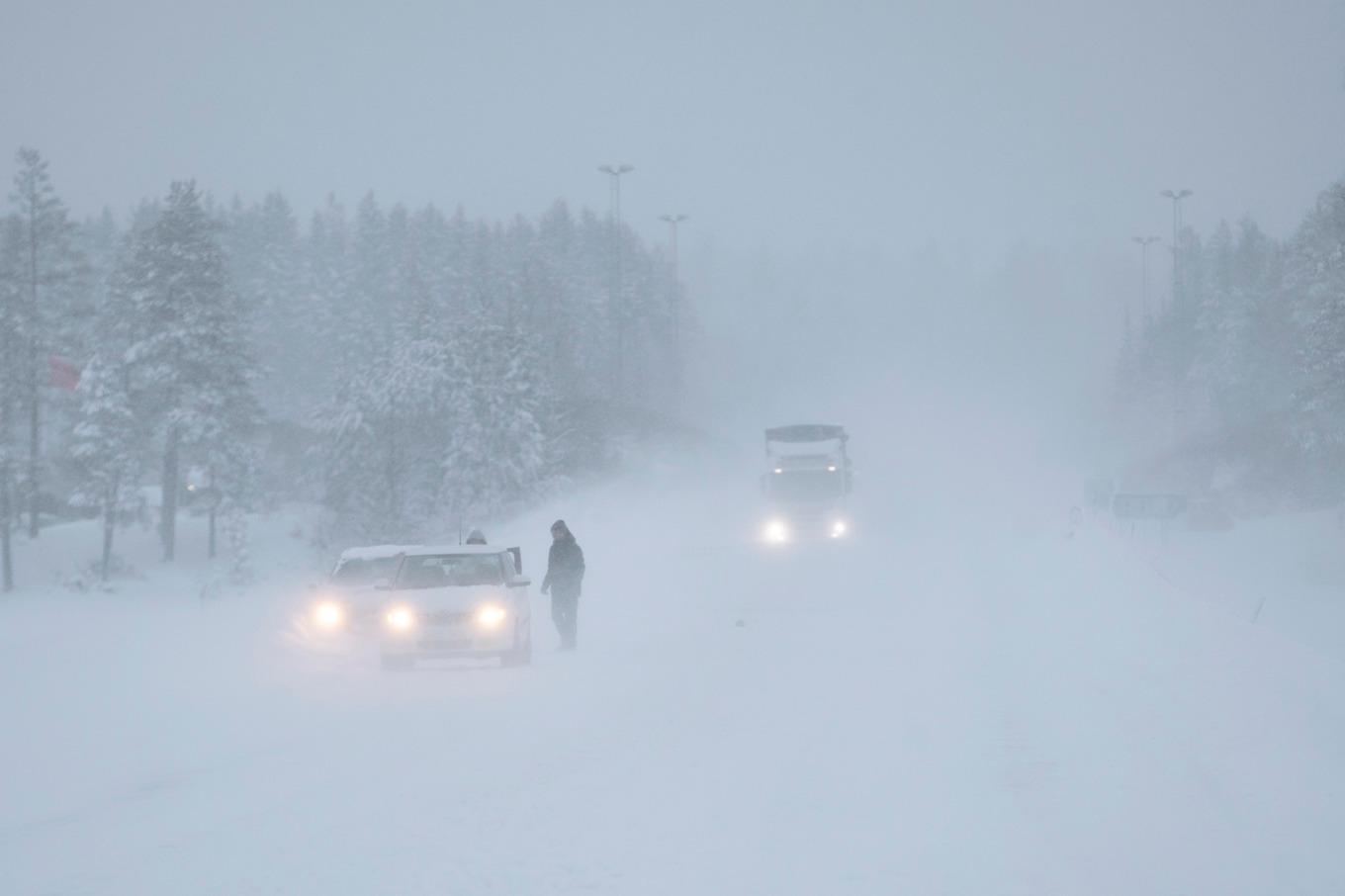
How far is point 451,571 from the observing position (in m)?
21.1

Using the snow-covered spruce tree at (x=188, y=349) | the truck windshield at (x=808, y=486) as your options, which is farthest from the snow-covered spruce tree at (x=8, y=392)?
the truck windshield at (x=808, y=486)

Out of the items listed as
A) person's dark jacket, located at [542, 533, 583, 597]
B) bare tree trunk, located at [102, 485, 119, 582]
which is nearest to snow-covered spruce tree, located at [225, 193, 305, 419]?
bare tree trunk, located at [102, 485, 119, 582]

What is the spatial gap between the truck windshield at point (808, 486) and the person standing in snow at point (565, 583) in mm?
29339

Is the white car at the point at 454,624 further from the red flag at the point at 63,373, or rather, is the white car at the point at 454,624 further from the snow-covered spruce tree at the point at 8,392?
the red flag at the point at 63,373

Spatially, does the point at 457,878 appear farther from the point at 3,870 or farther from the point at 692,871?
the point at 3,870

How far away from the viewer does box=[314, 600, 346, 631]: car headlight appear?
23484mm

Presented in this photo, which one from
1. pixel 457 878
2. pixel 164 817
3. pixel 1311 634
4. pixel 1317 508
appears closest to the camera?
pixel 457 878

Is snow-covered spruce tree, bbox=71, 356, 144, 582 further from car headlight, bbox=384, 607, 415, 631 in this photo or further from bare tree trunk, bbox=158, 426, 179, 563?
car headlight, bbox=384, 607, 415, 631

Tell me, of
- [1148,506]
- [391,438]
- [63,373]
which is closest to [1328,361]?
[1148,506]

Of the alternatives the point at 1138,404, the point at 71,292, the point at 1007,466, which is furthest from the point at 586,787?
the point at 1138,404

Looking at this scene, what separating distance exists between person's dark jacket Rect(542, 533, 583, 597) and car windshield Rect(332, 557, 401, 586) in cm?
375

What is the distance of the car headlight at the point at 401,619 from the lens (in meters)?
19.3

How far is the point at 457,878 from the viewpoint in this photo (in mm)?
8328

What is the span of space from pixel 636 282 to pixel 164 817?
4619 inches
